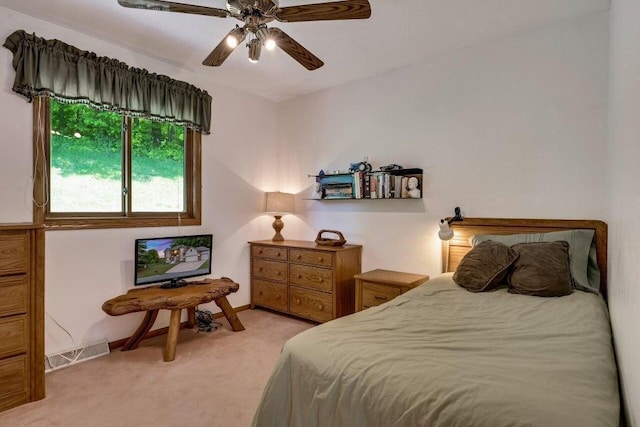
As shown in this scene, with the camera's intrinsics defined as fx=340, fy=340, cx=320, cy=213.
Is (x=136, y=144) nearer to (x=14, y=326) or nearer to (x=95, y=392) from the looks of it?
(x=14, y=326)

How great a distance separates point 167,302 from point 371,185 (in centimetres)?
208

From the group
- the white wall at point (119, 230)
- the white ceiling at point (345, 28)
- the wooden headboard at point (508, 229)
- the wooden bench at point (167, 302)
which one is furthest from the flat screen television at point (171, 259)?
the wooden headboard at point (508, 229)

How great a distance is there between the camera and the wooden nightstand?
284cm

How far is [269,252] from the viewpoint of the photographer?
3.78 m

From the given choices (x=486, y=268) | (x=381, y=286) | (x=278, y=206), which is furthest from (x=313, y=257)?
(x=486, y=268)

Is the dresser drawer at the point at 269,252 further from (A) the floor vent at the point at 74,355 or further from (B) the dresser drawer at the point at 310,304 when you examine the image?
(A) the floor vent at the point at 74,355

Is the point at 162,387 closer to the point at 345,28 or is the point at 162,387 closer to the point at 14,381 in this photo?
the point at 14,381

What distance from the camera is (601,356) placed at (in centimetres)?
119

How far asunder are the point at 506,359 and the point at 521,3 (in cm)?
232

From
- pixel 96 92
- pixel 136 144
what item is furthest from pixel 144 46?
pixel 136 144

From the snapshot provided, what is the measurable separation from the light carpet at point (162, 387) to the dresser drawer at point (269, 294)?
608 mm

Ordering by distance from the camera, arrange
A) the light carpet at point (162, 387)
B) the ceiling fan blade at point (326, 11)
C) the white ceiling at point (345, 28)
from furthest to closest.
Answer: the white ceiling at point (345, 28) < the light carpet at point (162, 387) < the ceiling fan blade at point (326, 11)

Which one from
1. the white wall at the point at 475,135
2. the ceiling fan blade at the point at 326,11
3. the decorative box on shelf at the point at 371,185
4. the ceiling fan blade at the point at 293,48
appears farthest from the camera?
the decorative box on shelf at the point at 371,185

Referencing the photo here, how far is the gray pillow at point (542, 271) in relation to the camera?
2031 millimetres
